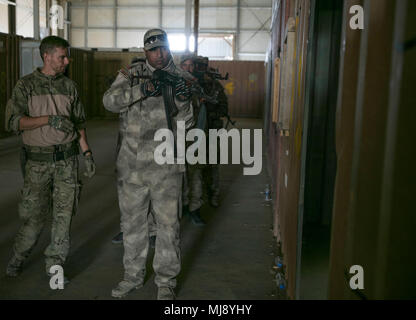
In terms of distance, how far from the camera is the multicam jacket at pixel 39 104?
3482mm

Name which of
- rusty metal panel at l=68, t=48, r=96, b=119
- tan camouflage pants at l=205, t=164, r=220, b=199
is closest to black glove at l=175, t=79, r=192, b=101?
tan camouflage pants at l=205, t=164, r=220, b=199

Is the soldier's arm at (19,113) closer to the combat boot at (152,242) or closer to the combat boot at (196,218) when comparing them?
the combat boot at (152,242)

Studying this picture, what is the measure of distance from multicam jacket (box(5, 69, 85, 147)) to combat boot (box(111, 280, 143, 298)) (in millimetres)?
1234

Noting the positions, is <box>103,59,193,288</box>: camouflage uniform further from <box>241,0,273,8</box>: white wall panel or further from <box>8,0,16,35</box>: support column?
<box>241,0,273,8</box>: white wall panel

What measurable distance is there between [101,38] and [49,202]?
1105 inches

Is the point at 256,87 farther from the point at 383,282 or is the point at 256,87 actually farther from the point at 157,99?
the point at 383,282

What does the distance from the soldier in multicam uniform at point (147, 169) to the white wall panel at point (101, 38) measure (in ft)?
91.6

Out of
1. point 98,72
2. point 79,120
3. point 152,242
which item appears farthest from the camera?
point 98,72

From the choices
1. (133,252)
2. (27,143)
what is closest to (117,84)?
(27,143)

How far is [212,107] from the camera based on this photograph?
6.05m

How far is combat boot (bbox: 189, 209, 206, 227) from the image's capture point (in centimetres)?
551

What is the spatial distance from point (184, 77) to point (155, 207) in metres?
1.02

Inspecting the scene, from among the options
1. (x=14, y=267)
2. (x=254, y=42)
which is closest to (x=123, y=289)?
(x=14, y=267)

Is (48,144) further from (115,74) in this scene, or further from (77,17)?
(77,17)
